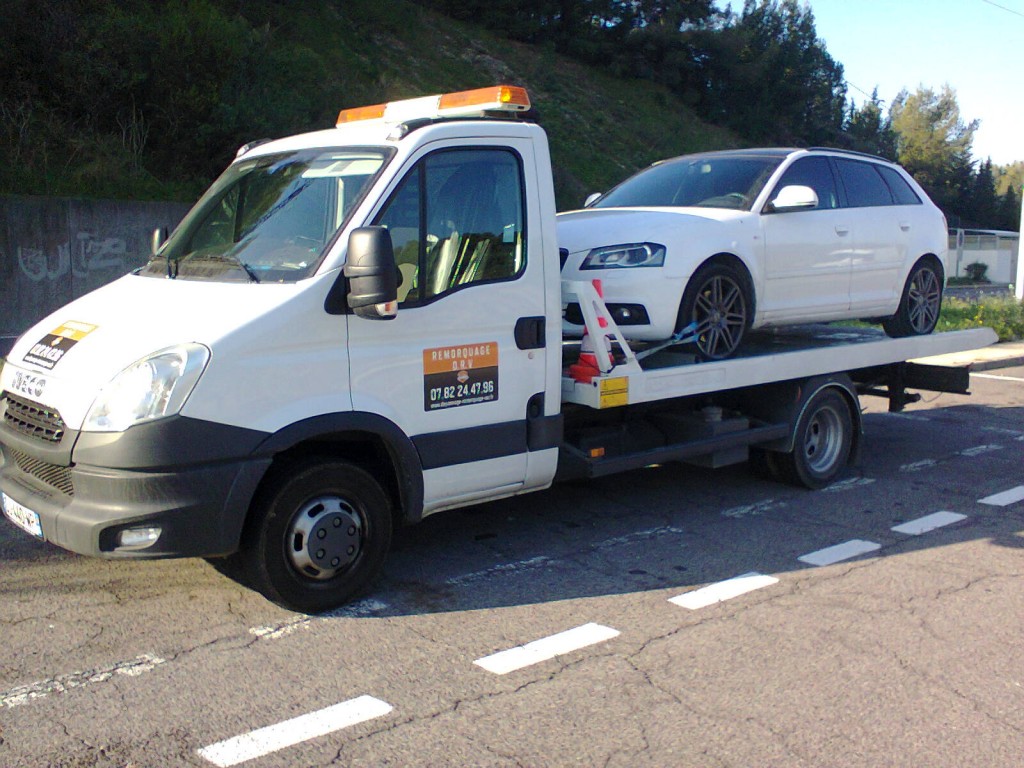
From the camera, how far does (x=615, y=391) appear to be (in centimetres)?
575

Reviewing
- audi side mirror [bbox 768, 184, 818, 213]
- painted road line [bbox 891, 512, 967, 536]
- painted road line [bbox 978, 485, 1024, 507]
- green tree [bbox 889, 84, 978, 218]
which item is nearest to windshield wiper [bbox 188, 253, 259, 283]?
audi side mirror [bbox 768, 184, 818, 213]

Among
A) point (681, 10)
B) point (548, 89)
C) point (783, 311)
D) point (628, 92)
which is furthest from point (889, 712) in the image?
point (681, 10)

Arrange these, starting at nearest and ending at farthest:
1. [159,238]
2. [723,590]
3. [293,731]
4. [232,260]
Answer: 1. [293,731]
2. [232,260]
3. [723,590]
4. [159,238]

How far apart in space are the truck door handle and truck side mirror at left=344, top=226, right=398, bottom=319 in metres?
0.97

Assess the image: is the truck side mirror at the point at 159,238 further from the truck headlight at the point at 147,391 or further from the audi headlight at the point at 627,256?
the audi headlight at the point at 627,256

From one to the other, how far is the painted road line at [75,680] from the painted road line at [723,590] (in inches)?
100

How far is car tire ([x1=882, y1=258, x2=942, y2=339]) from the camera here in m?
8.37

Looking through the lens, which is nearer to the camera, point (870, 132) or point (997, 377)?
point (997, 377)

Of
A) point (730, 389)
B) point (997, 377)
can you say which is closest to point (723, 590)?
point (730, 389)

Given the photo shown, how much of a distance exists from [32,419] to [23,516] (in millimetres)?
457

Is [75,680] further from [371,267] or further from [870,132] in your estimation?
[870,132]

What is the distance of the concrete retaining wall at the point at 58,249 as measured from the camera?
14.0 meters

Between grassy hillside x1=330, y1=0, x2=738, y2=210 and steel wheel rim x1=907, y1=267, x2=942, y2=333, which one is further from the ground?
grassy hillside x1=330, y1=0, x2=738, y2=210

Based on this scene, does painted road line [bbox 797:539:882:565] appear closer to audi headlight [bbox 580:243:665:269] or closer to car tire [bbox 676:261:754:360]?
car tire [bbox 676:261:754:360]
